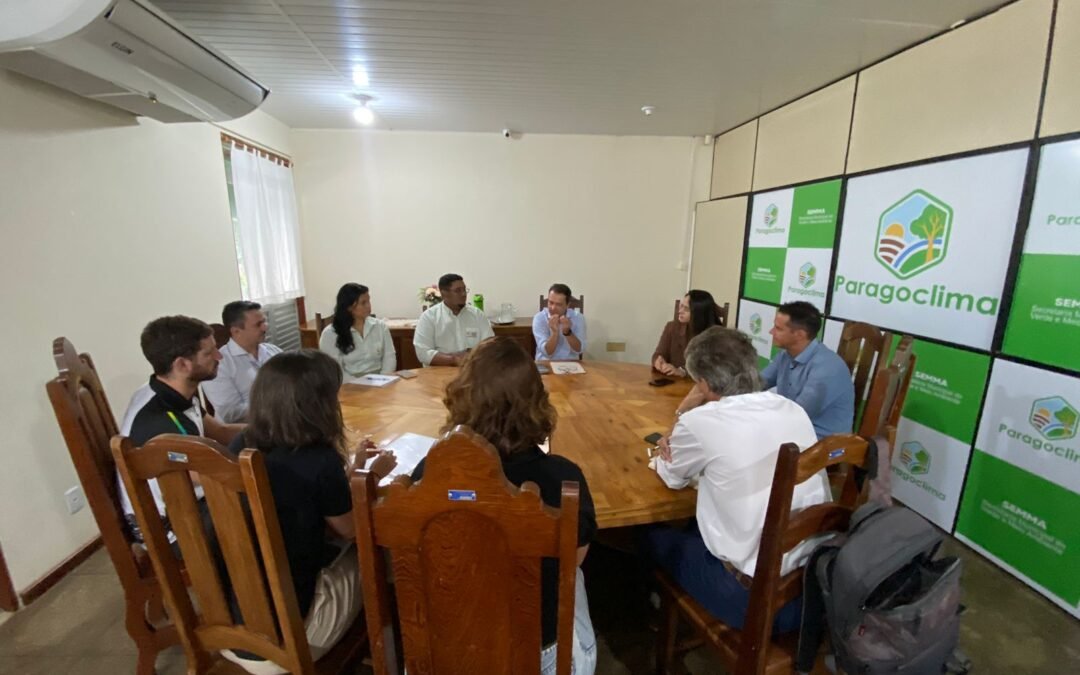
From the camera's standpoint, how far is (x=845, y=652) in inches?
40.1

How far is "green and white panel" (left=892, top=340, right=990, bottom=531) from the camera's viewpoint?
219 cm

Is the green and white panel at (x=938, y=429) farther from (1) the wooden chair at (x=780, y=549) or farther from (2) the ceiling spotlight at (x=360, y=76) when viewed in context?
(2) the ceiling spotlight at (x=360, y=76)

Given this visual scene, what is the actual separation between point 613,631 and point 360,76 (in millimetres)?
3259

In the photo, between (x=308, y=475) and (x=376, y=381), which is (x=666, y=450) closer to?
(x=308, y=475)

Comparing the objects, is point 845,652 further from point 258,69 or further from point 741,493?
point 258,69

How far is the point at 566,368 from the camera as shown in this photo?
9.00 ft

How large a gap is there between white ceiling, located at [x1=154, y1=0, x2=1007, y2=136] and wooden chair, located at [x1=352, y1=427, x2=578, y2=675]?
6.76ft

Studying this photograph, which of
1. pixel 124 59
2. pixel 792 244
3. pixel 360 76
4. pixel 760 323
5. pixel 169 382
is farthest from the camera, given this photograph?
pixel 760 323

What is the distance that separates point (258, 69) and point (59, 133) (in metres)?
1.13

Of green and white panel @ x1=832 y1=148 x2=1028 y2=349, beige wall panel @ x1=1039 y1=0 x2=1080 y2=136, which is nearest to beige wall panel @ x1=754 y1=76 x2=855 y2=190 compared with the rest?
green and white panel @ x1=832 y1=148 x2=1028 y2=349

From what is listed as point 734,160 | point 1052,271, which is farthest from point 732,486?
point 734,160

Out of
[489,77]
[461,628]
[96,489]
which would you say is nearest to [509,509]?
[461,628]

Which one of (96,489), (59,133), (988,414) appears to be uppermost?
(59,133)

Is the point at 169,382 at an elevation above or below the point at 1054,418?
above
